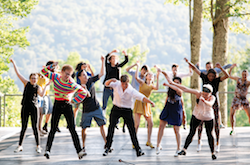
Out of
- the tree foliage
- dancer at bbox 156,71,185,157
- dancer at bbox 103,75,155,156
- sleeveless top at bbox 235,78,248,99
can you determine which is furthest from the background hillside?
dancer at bbox 103,75,155,156

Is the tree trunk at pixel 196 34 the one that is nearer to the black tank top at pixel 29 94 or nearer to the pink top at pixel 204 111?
the pink top at pixel 204 111

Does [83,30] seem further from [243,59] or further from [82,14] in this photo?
[243,59]

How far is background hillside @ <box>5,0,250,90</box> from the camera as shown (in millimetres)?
140750

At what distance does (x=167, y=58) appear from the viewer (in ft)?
471

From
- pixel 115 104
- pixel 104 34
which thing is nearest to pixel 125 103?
pixel 115 104

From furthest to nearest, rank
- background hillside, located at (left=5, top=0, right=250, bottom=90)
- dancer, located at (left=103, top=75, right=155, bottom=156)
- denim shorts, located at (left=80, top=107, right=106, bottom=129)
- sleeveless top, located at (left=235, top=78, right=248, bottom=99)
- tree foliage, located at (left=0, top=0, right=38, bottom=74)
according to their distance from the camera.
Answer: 1. background hillside, located at (left=5, top=0, right=250, bottom=90)
2. tree foliage, located at (left=0, top=0, right=38, bottom=74)
3. sleeveless top, located at (left=235, top=78, right=248, bottom=99)
4. denim shorts, located at (left=80, top=107, right=106, bottom=129)
5. dancer, located at (left=103, top=75, right=155, bottom=156)

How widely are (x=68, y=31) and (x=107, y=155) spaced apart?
15263 cm

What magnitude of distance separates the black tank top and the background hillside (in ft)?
421

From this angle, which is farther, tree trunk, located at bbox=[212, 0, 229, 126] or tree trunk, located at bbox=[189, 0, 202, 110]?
tree trunk, located at bbox=[212, 0, 229, 126]

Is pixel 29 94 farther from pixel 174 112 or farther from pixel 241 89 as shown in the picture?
pixel 241 89

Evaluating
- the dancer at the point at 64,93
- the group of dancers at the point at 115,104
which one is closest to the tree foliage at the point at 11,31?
the group of dancers at the point at 115,104

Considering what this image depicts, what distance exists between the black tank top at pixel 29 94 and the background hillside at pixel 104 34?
12817cm

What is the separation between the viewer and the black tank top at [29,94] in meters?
6.62

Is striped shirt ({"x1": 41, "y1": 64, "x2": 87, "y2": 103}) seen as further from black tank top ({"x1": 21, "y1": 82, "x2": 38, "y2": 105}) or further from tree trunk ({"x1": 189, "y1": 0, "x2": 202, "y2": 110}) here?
tree trunk ({"x1": 189, "y1": 0, "x2": 202, "y2": 110})
